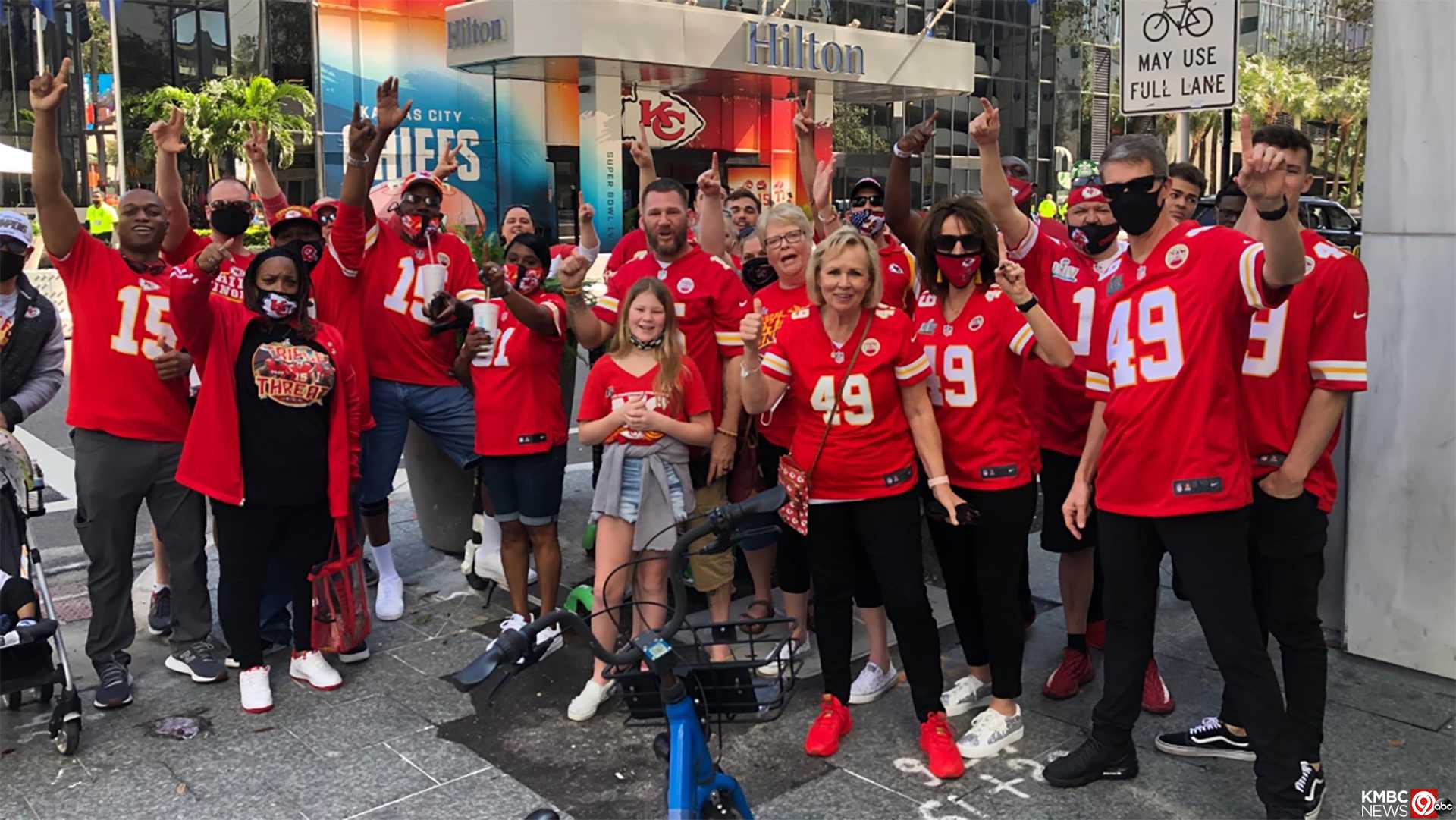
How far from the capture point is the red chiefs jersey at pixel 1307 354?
3.90 m

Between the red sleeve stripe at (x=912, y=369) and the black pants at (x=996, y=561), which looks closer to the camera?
the red sleeve stripe at (x=912, y=369)

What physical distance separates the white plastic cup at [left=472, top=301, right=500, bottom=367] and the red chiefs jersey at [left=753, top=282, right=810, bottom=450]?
1226mm

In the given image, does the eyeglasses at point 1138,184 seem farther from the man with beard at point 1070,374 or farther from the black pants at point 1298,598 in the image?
the black pants at point 1298,598

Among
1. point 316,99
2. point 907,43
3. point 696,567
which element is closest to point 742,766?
point 696,567

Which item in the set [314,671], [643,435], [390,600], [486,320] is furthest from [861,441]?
[390,600]

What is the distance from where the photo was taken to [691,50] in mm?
29484

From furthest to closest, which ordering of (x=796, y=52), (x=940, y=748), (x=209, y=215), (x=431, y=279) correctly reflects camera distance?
(x=796, y=52), (x=431, y=279), (x=209, y=215), (x=940, y=748)

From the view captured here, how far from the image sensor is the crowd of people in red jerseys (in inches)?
150

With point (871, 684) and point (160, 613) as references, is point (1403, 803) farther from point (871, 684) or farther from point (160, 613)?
point (160, 613)

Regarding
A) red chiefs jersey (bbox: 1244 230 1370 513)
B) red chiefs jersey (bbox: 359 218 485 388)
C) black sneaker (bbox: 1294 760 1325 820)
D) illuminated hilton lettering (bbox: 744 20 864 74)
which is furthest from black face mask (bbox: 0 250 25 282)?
illuminated hilton lettering (bbox: 744 20 864 74)

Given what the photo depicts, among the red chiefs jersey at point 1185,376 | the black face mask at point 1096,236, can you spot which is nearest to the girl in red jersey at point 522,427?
the black face mask at point 1096,236

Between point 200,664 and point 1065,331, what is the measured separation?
13.1ft

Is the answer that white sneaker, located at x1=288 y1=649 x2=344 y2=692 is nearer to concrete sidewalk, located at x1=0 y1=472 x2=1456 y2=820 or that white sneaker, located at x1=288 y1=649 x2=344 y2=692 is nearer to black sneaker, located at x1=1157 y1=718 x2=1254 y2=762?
concrete sidewalk, located at x1=0 y1=472 x2=1456 y2=820

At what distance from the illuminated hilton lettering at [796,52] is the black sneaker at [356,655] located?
27084 millimetres
